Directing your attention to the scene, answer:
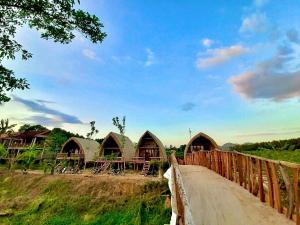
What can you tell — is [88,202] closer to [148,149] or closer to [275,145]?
[148,149]

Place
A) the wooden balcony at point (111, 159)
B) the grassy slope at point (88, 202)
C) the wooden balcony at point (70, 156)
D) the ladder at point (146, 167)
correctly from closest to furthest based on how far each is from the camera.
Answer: the grassy slope at point (88, 202) → the ladder at point (146, 167) → the wooden balcony at point (111, 159) → the wooden balcony at point (70, 156)

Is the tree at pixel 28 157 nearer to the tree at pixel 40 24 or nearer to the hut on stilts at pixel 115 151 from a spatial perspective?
the hut on stilts at pixel 115 151

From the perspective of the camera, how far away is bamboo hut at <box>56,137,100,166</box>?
34.7 m

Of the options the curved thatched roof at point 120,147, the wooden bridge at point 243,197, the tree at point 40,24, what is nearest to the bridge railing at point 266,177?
the wooden bridge at point 243,197

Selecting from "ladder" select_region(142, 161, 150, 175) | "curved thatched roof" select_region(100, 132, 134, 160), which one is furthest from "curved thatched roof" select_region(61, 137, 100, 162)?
"ladder" select_region(142, 161, 150, 175)

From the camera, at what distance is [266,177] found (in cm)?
804

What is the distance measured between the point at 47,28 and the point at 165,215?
45.8 feet

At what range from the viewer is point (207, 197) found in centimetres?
697

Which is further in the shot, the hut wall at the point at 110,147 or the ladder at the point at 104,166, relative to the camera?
the hut wall at the point at 110,147

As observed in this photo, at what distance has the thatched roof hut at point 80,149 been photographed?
34.8 meters

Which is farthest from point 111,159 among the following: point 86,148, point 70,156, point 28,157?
point 28,157

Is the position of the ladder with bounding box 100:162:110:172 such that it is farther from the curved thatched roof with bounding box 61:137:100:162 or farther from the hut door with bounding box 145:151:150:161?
the hut door with bounding box 145:151:150:161

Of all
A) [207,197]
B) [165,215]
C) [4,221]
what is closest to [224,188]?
[207,197]

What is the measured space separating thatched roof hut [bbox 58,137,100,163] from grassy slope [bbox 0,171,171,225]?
851cm
